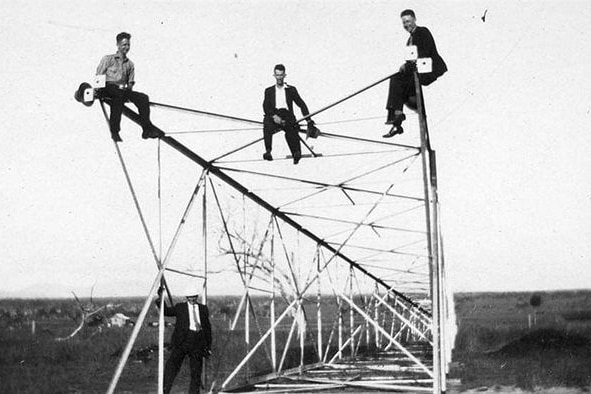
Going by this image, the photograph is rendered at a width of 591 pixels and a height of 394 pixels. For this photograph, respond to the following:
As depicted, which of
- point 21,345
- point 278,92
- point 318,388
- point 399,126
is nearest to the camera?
point 399,126

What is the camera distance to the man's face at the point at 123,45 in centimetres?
917

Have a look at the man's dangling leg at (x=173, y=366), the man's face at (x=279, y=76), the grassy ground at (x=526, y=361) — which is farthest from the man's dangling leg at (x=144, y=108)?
the grassy ground at (x=526, y=361)

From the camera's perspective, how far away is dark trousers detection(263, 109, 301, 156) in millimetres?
10539

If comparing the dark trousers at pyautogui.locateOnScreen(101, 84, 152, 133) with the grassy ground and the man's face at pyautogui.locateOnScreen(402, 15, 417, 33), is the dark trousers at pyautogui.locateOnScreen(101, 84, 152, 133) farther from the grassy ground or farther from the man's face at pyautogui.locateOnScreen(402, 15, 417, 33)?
the grassy ground

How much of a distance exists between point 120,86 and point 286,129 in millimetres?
2655

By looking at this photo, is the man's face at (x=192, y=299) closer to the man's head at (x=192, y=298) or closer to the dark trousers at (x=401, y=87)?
the man's head at (x=192, y=298)

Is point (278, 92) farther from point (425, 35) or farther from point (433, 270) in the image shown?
point (433, 270)

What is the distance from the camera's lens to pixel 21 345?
3347 centimetres

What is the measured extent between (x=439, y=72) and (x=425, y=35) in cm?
53

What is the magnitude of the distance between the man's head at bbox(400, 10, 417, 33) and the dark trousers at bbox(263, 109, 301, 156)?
2145 millimetres

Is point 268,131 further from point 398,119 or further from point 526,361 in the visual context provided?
point 526,361

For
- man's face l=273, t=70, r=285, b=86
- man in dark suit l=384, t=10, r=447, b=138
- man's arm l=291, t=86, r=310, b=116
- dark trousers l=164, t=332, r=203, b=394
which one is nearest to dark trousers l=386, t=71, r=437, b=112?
man in dark suit l=384, t=10, r=447, b=138

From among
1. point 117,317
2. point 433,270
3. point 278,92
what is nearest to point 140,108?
point 278,92

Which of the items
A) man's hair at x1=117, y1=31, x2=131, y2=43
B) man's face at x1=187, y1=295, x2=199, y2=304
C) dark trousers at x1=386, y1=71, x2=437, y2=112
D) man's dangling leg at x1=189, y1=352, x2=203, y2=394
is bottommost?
man's dangling leg at x1=189, y1=352, x2=203, y2=394
